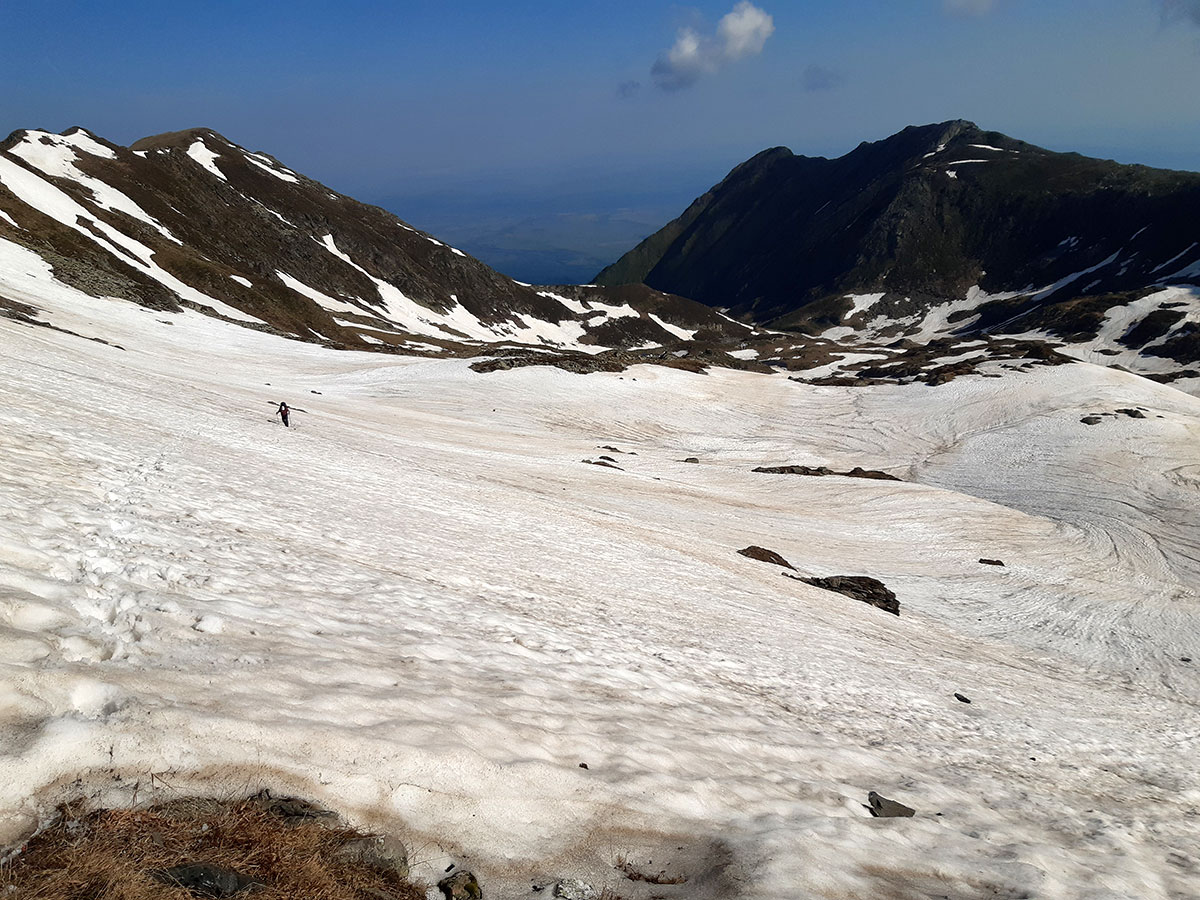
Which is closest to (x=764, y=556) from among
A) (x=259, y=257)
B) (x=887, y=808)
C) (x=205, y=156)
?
(x=887, y=808)

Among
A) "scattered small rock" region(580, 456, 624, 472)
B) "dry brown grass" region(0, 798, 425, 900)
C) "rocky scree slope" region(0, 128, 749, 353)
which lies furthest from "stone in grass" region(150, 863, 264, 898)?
"rocky scree slope" region(0, 128, 749, 353)

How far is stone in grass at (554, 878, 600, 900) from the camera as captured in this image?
22.3 ft

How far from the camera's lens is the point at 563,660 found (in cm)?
1291

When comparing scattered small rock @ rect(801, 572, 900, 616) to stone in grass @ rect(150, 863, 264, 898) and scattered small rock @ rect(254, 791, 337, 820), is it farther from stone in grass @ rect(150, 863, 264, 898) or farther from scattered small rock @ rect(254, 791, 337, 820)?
stone in grass @ rect(150, 863, 264, 898)

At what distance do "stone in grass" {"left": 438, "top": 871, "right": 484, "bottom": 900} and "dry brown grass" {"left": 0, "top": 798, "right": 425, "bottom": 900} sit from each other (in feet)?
0.76

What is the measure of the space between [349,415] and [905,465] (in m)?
41.7

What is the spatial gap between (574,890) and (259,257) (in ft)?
437

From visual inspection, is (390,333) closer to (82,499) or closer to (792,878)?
(82,499)

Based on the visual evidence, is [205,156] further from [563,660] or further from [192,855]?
[192,855]

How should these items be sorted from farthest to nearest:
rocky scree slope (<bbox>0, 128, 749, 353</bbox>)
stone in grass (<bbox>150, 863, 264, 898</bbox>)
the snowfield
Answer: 1. rocky scree slope (<bbox>0, 128, 749, 353</bbox>)
2. the snowfield
3. stone in grass (<bbox>150, 863, 264, 898</bbox>)

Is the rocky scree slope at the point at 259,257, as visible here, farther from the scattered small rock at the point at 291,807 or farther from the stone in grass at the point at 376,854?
the stone in grass at the point at 376,854

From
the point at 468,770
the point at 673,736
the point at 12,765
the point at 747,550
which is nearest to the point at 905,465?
the point at 747,550

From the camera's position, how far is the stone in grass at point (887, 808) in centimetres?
1012

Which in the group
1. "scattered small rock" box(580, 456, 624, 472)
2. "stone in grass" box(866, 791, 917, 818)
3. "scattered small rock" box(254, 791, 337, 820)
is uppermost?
"scattered small rock" box(254, 791, 337, 820)
